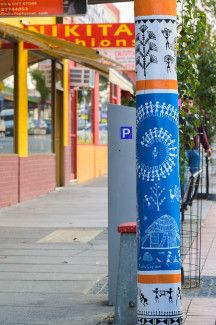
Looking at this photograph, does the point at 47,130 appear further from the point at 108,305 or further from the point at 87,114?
the point at 108,305

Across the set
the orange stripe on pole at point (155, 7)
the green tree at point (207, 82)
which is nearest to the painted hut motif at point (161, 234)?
the orange stripe on pole at point (155, 7)

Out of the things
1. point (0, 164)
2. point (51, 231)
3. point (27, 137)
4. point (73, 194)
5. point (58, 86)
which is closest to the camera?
point (51, 231)

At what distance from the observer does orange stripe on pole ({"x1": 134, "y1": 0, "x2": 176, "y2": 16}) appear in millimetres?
5988

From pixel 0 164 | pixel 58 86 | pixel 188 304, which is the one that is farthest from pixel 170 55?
pixel 58 86

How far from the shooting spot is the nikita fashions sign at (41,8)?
13.4 meters

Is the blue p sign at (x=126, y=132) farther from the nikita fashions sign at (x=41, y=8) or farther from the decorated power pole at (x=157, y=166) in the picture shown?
the nikita fashions sign at (x=41, y=8)

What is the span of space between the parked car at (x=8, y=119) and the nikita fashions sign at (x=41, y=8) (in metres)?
4.41

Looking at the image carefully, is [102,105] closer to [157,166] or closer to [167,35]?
[167,35]

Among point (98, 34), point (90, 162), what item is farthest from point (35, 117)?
point (90, 162)

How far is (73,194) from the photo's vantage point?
851 inches

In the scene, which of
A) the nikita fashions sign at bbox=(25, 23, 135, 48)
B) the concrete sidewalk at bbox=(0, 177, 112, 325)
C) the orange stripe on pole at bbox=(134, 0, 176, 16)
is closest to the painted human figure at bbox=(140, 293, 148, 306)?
the concrete sidewalk at bbox=(0, 177, 112, 325)

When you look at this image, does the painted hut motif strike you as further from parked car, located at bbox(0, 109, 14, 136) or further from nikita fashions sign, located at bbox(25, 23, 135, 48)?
parked car, located at bbox(0, 109, 14, 136)

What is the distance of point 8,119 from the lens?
18672 millimetres

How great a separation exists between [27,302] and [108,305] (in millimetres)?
771
